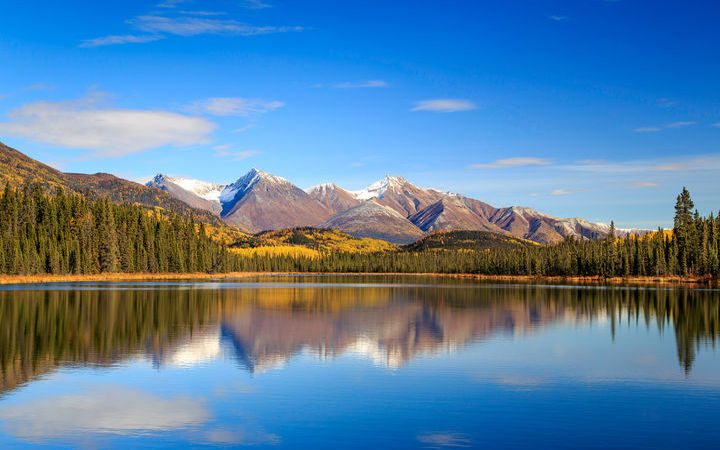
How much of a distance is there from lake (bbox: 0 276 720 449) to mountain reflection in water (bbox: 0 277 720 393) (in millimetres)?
270

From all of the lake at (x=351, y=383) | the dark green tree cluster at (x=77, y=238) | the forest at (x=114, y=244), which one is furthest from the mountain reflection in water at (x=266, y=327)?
the forest at (x=114, y=244)

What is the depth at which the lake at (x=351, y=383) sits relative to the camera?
20.8 metres

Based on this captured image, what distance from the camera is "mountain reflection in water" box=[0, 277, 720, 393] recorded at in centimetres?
3675

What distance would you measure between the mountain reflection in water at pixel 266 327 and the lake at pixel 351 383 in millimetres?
270

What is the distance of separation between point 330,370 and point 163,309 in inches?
1507

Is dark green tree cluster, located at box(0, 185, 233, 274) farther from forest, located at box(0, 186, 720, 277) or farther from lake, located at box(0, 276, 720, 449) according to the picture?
lake, located at box(0, 276, 720, 449)

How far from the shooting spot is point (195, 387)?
28.4 m

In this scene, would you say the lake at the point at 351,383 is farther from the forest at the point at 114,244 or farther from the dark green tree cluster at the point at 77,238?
the forest at the point at 114,244

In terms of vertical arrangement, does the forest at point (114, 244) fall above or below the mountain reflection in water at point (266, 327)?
above

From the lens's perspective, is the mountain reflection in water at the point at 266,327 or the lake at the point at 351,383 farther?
the mountain reflection in water at the point at 266,327

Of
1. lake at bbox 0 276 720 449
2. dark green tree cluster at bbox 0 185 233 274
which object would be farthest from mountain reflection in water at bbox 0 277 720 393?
dark green tree cluster at bbox 0 185 233 274

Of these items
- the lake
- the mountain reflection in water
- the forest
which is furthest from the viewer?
the forest

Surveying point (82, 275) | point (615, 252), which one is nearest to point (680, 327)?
point (82, 275)

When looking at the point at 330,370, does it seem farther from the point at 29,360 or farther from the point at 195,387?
the point at 29,360
